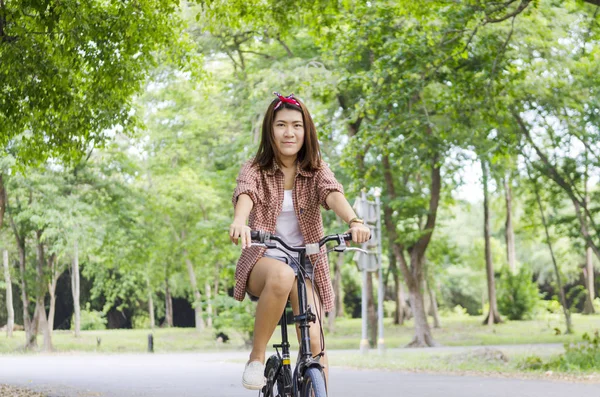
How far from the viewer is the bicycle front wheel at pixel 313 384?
13.3ft

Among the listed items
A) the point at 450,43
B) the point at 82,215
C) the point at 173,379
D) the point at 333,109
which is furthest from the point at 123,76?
the point at 82,215

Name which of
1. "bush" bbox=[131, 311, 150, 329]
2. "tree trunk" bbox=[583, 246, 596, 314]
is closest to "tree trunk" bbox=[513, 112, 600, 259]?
"tree trunk" bbox=[583, 246, 596, 314]

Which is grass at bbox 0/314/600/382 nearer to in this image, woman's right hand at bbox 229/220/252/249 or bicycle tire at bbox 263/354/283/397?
bicycle tire at bbox 263/354/283/397

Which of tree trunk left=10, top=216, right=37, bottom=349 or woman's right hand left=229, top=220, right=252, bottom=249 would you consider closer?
woman's right hand left=229, top=220, right=252, bottom=249

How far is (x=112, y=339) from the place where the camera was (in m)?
41.1

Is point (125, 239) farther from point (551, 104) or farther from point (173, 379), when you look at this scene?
point (173, 379)

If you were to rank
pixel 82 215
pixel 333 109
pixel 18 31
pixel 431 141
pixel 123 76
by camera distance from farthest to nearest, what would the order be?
pixel 82 215, pixel 333 109, pixel 431 141, pixel 123 76, pixel 18 31

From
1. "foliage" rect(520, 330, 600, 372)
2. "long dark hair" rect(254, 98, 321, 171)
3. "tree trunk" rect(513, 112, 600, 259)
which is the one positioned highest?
"tree trunk" rect(513, 112, 600, 259)

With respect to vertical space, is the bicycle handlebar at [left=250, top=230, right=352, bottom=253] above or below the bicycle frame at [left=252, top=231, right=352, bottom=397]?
above

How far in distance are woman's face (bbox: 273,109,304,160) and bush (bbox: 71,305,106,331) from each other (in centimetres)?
4830

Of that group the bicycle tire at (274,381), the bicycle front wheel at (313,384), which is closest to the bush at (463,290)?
the bicycle tire at (274,381)

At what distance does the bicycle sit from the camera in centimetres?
414

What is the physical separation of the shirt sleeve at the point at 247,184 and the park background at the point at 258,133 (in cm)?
606

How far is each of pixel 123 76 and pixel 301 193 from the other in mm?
8280
